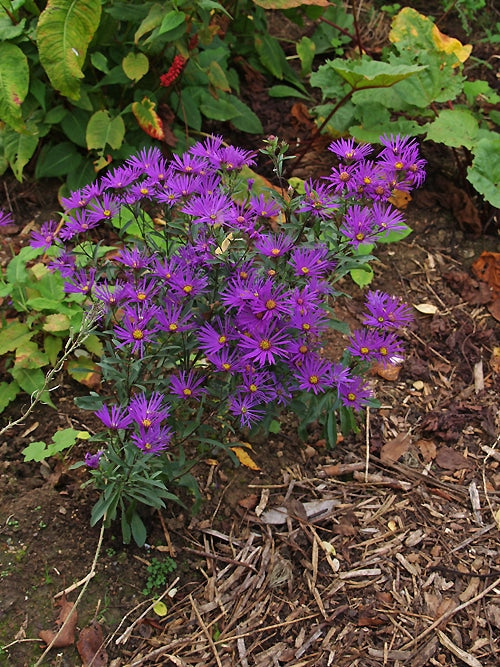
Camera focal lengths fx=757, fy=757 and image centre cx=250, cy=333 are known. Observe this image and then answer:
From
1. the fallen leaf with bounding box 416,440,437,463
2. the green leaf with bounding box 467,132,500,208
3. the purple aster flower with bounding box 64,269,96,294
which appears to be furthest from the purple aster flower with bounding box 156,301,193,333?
the green leaf with bounding box 467,132,500,208

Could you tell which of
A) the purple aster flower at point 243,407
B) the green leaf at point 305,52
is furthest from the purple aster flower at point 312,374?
the green leaf at point 305,52

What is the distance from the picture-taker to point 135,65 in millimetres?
3160

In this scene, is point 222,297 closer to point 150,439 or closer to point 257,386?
point 257,386

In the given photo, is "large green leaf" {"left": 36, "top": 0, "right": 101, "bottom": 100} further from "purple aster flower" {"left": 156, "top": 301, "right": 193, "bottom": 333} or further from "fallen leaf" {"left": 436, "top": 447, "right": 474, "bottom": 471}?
"fallen leaf" {"left": 436, "top": 447, "right": 474, "bottom": 471}

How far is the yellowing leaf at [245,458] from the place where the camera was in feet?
8.37

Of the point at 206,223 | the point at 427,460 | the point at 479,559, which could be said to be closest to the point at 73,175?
the point at 206,223

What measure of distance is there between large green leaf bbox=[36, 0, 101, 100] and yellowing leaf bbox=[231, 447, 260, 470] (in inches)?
62.4

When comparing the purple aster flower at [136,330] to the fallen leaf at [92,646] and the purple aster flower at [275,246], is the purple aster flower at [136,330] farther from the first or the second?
the fallen leaf at [92,646]

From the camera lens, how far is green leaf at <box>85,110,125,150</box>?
322cm

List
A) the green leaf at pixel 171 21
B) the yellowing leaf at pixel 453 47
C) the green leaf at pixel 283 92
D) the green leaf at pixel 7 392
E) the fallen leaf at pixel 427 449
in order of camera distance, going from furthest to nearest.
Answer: the green leaf at pixel 283 92
the yellowing leaf at pixel 453 47
the green leaf at pixel 171 21
the fallen leaf at pixel 427 449
the green leaf at pixel 7 392

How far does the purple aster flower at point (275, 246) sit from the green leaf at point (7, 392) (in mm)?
1132

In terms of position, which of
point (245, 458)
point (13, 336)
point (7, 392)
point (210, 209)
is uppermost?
point (210, 209)

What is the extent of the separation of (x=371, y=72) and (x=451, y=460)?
5.67ft

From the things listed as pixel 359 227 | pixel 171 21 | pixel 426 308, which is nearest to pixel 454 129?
pixel 426 308
